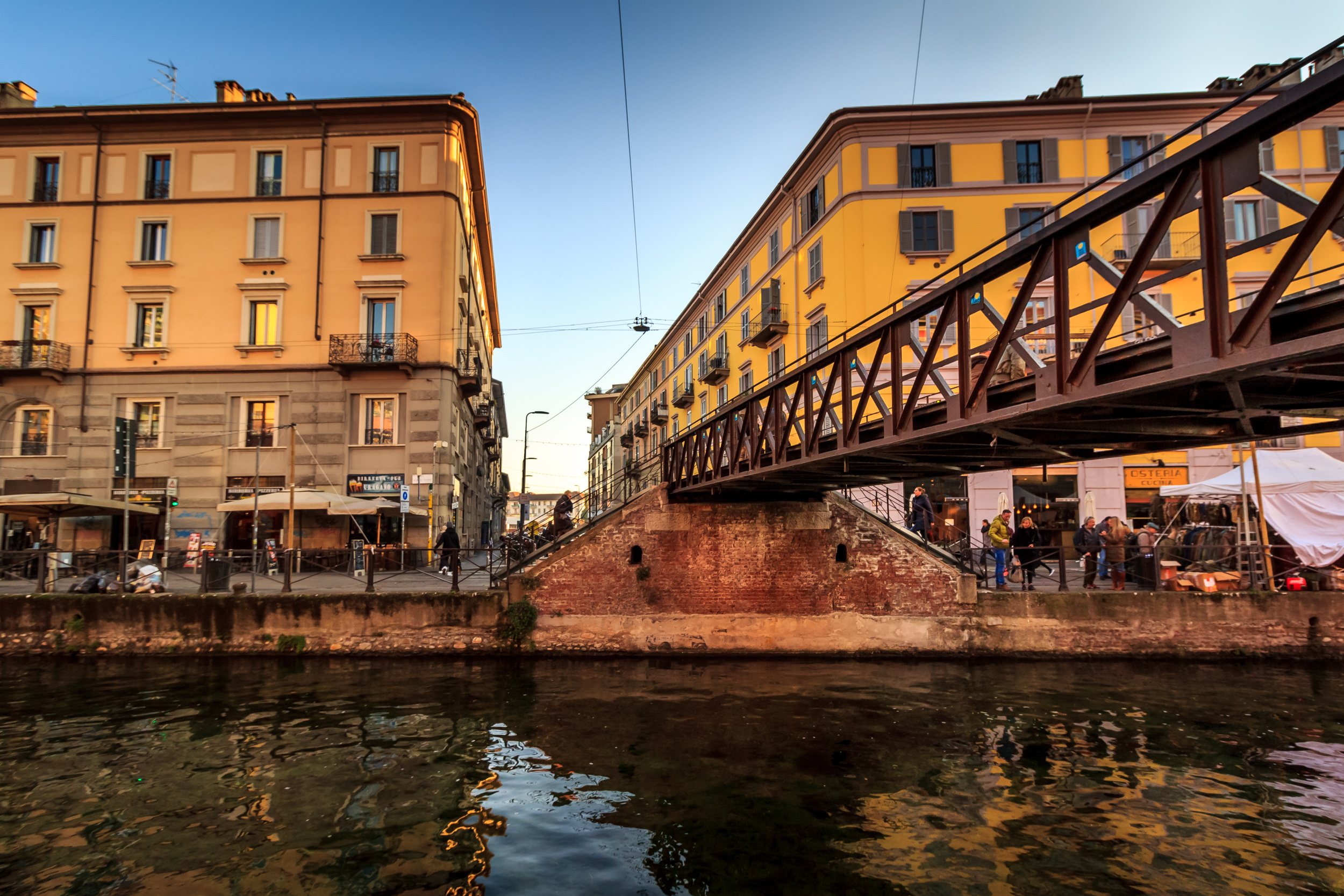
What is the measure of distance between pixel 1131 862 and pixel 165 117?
3162 centimetres

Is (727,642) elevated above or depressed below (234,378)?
below

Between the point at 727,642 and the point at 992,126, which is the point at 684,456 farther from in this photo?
the point at 992,126

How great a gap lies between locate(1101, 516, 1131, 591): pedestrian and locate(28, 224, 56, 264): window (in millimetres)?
33033

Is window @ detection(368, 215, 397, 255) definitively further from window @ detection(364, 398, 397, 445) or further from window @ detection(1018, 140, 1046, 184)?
A: window @ detection(1018, 140, 1046, 184)

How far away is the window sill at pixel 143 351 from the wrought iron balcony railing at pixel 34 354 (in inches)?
74.0

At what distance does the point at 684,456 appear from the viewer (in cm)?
1609

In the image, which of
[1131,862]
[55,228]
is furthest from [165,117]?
[1131,862]

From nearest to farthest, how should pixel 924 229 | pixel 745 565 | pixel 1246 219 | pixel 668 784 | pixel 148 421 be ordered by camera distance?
pixel 668 784 → pixel 745 565 → pixel 148 421 → pixel 1246 219 → pixel 924 229

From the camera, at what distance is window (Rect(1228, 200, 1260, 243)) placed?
24.9 metres

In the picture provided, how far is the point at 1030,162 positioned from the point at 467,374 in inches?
840

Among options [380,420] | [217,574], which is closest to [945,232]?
[380,420]

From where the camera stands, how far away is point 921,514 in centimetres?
1831

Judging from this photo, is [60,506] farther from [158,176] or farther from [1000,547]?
[1000,547]

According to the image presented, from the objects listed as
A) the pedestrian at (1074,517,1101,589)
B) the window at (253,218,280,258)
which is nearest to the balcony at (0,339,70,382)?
the window at (253,218,280,258)
